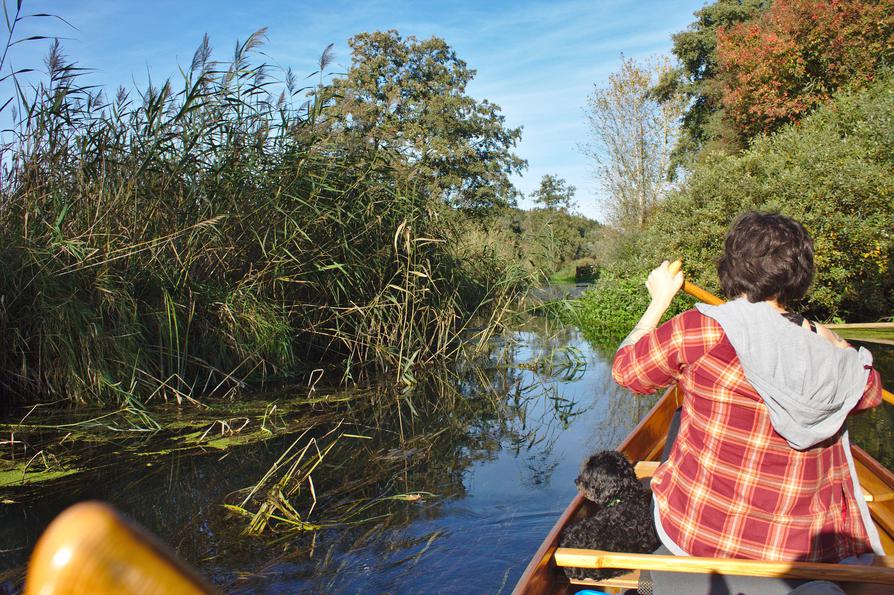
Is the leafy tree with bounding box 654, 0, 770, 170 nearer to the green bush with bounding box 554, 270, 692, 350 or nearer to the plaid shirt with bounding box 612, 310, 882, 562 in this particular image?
the green bush with bounding box 554, 270, 692, 350

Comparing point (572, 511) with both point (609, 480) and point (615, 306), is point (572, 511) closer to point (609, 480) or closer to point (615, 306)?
point (609, 480)

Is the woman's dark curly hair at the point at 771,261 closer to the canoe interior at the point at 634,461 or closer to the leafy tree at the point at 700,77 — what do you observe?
the canoe interior at the point at 634,461

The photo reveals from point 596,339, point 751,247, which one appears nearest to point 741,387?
point 751,247

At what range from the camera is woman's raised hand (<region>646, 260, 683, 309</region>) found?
2.25 meters

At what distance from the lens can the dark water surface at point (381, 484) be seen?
3.34m

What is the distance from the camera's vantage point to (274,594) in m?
3.03

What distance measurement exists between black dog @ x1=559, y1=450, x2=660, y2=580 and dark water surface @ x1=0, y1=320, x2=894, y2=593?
954 mm

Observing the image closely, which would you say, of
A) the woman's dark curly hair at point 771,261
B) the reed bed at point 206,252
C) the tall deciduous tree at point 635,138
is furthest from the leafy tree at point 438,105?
the woman's dark curly hair at point 771,261

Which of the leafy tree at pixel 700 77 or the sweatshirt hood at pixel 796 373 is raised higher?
the leafy tree at pixel 700 77

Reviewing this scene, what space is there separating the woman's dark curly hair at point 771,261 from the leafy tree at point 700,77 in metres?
18.8

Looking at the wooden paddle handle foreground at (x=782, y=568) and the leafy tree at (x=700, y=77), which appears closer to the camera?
the wooden paddle handle foreground at (x=782, y=568)

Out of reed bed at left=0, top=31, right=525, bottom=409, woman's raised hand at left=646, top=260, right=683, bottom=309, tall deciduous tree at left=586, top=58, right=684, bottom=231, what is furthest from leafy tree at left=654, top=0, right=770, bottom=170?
woman's raised hand at left=646, top=260, right=683, bottom=309

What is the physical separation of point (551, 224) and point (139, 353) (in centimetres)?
453

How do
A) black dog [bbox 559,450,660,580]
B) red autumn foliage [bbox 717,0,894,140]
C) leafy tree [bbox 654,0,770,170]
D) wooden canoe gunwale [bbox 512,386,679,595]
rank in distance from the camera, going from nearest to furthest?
wooden canoe gunwale [bbox 512,386,679,595], black dog [bbox 559,450,660,580], red autumn foliage [bbox 717,0,894,140], leafy tree [bbox 654,0,770,170]
